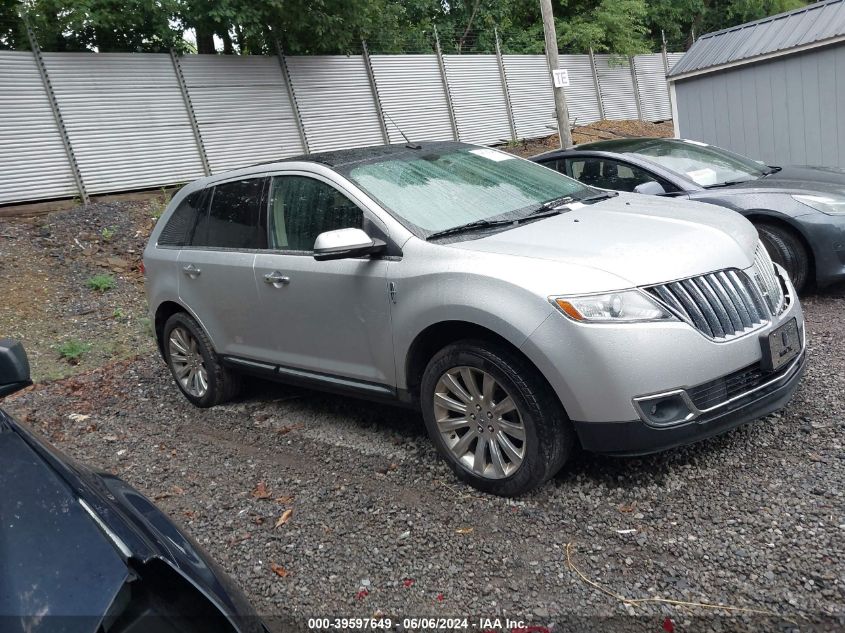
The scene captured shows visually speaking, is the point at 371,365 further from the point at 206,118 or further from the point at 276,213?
the point at 206,118

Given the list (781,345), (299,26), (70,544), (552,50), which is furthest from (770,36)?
(70,544)

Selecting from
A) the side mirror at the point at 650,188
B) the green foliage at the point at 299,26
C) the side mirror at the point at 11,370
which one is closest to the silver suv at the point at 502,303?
the side mirror at the point at 650,188

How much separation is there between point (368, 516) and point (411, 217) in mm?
1598

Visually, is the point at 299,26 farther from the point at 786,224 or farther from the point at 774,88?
the point at 786,224

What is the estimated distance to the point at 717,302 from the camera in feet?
11.2

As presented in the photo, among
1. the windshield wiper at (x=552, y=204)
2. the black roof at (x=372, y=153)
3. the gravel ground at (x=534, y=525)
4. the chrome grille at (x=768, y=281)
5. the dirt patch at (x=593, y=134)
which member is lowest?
the dirt patch at (x=593, y=134)

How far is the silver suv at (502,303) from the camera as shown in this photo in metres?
3.26

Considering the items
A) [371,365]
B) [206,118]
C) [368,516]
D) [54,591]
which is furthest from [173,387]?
[206,118]

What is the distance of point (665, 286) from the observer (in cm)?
333

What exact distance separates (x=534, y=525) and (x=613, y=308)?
41.6 inches

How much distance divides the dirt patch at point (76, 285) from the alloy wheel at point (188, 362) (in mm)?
1970

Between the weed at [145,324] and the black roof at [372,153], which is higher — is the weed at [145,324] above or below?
below

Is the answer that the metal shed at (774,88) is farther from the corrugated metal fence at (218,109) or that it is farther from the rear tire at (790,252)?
the corrugated metal fence at (218,109)

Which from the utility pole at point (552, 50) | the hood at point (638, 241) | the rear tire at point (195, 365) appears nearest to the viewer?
the hood at point (638, 241)
